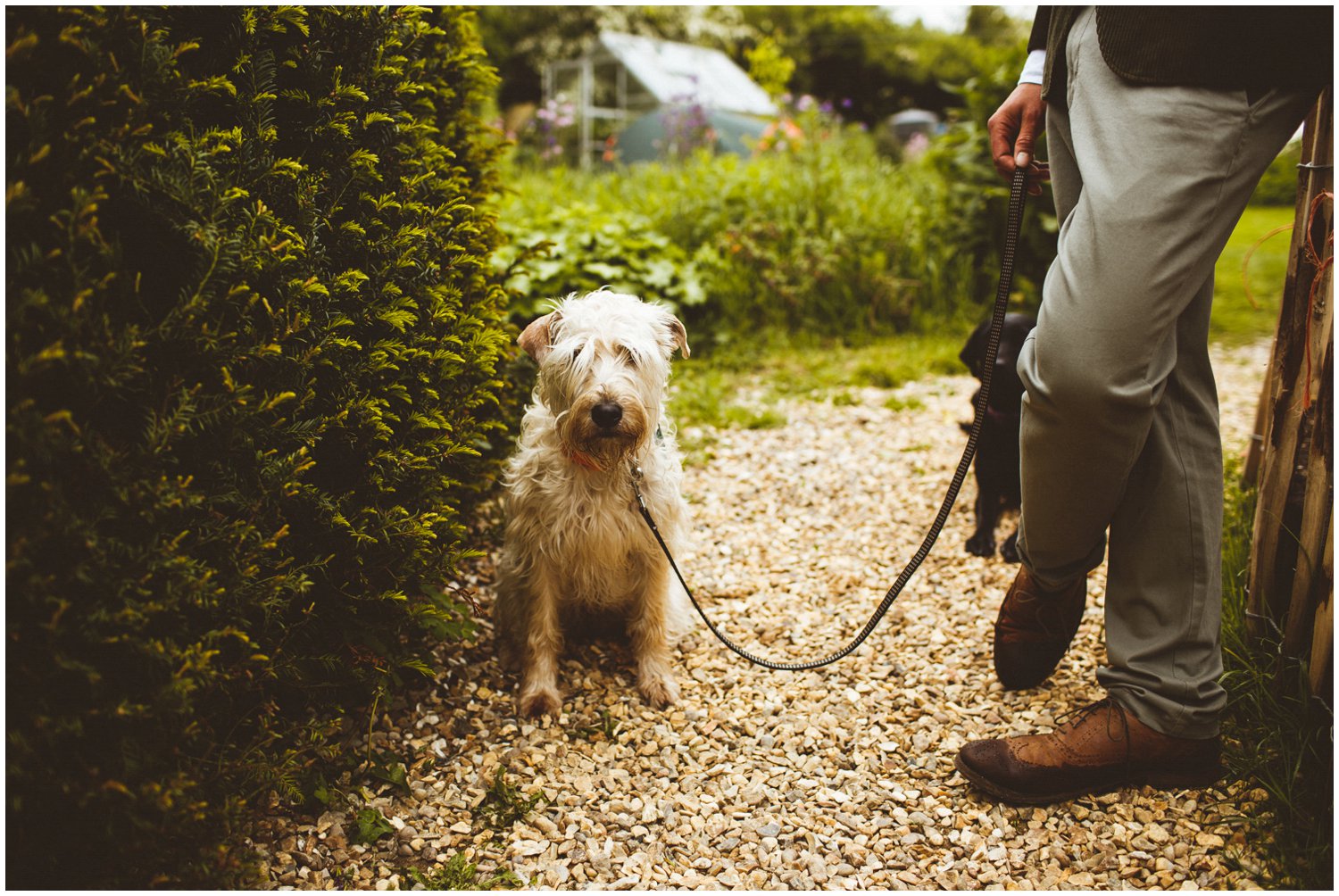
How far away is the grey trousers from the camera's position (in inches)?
71.5

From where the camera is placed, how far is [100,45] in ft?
4.94

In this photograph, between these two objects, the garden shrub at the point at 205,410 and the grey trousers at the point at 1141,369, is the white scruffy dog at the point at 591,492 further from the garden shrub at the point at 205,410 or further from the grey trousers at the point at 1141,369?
the grey trousers at the point at 1141,369

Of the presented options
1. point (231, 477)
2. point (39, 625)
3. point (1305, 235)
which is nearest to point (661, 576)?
point (231, 477)

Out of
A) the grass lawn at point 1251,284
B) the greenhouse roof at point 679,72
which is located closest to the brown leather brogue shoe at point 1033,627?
the grass lawn at point 1251,284

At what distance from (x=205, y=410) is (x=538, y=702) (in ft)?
4.92

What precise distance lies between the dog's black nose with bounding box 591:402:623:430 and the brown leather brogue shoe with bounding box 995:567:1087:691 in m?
1.31

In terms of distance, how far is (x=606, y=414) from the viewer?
257 centimetres

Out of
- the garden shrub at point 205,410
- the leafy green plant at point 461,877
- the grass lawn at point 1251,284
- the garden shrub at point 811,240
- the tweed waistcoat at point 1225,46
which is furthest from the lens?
the grass lawn at point 1251,284

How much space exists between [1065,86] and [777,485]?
2.66 m

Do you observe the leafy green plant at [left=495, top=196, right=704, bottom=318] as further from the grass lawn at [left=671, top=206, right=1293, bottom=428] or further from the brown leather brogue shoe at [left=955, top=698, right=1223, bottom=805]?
the brown leather brogue shoe at [left=955, top=698, right=1223, bottom=805]

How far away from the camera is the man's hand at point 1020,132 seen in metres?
2.31

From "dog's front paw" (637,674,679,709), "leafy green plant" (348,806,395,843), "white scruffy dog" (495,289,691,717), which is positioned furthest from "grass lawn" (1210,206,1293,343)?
"leafy green plant" (348,806,395,843)

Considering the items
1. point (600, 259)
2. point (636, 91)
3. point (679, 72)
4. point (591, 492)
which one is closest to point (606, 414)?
point (591, 492)

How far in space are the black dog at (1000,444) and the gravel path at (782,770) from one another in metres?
0.16
